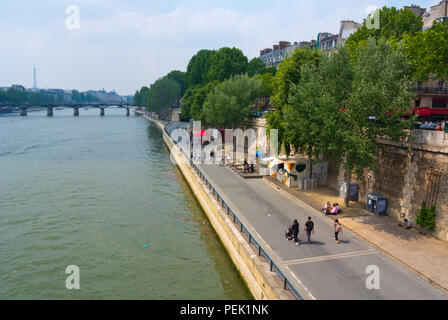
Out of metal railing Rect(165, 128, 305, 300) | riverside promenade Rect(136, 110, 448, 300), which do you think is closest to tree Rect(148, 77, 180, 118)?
metal railing Rect(165, 128, 305, 300)

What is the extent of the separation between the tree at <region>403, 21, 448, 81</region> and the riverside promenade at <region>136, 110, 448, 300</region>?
42.4ft

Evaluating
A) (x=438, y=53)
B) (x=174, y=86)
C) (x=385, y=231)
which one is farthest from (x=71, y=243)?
(x=174, y=86)

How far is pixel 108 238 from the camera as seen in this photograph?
20.2 metres

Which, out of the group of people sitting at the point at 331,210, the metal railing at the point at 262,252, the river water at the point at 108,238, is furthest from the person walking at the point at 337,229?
the river water at the point at 108,238

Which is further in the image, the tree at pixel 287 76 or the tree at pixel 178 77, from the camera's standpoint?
the tree at pixel 178 77

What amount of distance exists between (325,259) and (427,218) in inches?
264

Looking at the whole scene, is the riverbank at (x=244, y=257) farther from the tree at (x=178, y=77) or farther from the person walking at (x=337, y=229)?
the tree at (x=178, y=77)

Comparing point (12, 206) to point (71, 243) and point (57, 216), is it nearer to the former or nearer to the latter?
point (57, 216)

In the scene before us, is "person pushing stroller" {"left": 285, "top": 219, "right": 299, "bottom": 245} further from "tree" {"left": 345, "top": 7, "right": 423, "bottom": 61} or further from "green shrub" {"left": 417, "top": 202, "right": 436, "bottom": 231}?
"tree" {"left": 345, "top": 7, "right": 423, "bottom": 61}

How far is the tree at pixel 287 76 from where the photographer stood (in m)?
28.5

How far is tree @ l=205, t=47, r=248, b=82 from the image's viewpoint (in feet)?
217

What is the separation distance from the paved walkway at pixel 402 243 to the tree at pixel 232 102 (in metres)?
26.3

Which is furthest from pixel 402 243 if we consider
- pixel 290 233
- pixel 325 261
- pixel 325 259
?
pixel 290 233

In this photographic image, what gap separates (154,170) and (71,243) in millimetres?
21097
